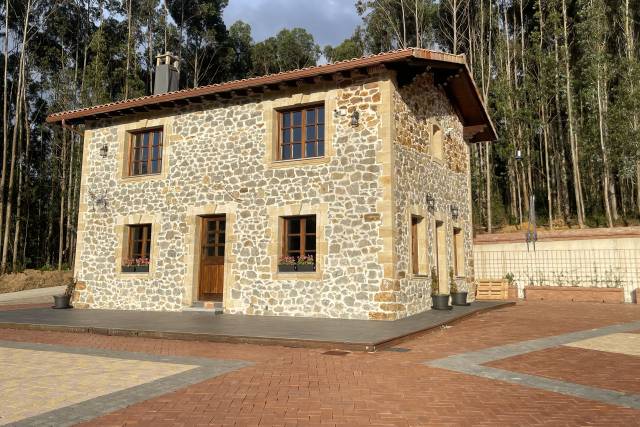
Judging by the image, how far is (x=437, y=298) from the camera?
11.3 metres

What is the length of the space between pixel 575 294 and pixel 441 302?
557 cm

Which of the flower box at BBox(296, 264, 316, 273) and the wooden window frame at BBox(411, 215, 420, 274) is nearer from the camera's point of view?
the flower box at BBox(296, 264, 316, 273)

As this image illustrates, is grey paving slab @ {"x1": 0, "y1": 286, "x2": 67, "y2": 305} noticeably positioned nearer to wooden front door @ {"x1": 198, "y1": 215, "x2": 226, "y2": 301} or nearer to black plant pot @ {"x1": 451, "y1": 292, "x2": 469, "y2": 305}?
wooden front door @ {"x1": 198, "y1": 215, "x2": 226, "y2": 301}

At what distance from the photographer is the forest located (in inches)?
821

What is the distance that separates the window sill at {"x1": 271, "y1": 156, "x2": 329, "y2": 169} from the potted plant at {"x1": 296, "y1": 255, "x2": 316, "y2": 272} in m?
2.10

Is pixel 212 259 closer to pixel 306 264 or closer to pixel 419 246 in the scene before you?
pixel 306 264

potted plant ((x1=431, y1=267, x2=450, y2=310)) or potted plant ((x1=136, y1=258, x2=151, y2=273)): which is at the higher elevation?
potted plant ((x1=136, y1=258, x2=151, y2=273))

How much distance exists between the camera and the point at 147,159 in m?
→ 13.1

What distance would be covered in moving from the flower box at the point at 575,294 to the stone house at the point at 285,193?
2.65 metres

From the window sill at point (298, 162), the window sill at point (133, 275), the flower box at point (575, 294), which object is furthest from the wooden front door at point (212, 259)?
the flower box at point (575, 294)

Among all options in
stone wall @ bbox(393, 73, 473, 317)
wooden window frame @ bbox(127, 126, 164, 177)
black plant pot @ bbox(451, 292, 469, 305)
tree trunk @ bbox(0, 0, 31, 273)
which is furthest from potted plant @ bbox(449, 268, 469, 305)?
→ tree trunk @ bbox(0, 0, 31, 273)

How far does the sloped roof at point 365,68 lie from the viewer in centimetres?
994

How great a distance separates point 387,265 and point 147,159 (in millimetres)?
7600

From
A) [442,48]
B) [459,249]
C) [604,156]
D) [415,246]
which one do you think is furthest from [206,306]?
[442,48]
